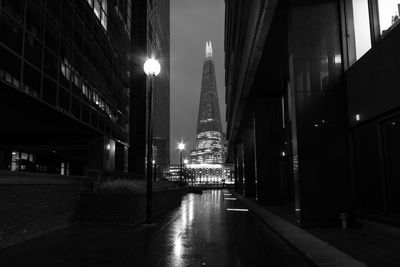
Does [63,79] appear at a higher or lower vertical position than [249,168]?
higher

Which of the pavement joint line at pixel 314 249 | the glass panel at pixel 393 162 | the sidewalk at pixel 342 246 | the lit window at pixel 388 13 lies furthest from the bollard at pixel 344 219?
the lit window at pixel 388 13

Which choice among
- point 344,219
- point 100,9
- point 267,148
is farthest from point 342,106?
point 100,9

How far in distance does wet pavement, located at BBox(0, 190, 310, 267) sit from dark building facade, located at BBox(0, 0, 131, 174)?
12.2 m

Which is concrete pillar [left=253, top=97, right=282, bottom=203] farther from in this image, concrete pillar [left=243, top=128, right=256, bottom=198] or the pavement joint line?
the pavement joint line

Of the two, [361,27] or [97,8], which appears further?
[97,8]

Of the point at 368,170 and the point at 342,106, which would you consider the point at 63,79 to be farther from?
the point at 368,170

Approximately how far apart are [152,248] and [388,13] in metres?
10.0

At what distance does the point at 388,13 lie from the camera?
12461 mm

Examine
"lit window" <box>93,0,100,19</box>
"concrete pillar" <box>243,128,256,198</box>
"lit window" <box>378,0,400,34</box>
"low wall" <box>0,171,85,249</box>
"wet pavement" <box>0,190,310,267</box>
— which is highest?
"lit window" <box>93,0,100,19</box>

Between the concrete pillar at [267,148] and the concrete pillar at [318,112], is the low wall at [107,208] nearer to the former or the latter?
the concrete pillar at [318,112]

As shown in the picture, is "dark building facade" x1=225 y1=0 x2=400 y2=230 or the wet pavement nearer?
the wet pavement

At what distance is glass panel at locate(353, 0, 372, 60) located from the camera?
13783 mm

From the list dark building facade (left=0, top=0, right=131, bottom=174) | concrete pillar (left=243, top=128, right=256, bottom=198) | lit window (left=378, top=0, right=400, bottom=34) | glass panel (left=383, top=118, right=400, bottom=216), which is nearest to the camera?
glass panel (left=383, top=118, right=400, bottom=216)

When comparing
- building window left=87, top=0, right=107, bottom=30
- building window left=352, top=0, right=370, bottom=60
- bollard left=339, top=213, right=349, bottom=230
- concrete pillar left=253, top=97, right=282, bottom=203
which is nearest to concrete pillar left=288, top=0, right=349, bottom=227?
bollard left=339, top=213, right=349, bottom=230
